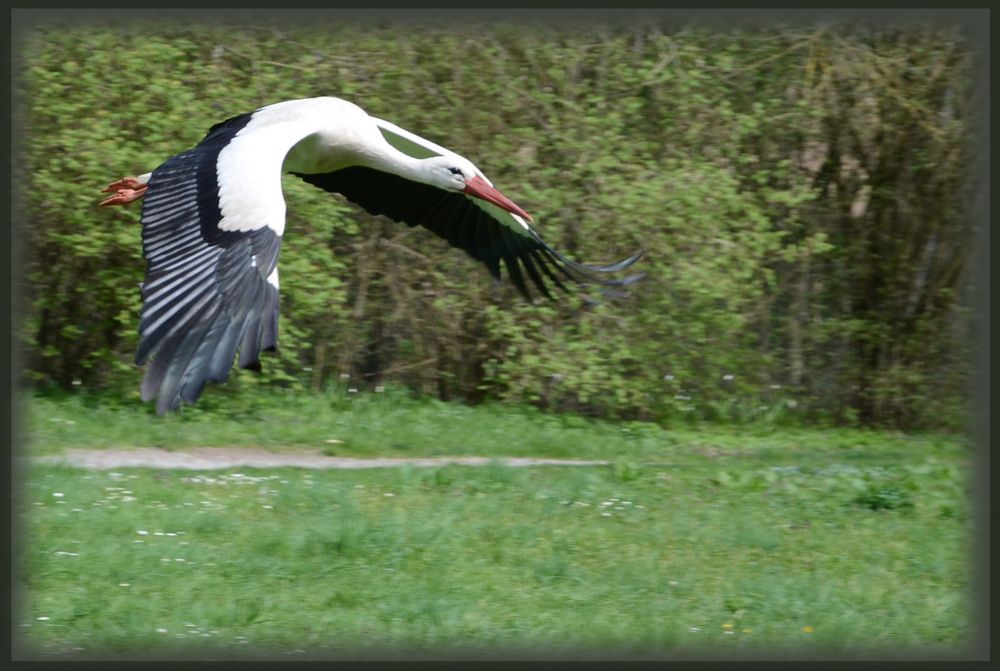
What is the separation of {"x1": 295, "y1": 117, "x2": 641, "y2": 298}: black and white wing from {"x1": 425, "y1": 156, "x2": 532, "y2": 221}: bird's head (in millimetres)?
397

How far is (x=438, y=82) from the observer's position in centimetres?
1078

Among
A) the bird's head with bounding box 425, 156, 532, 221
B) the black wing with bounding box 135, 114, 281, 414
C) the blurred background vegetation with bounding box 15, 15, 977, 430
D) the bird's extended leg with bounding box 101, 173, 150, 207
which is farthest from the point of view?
the blurred background vegetation with bounding box 15, 15, 977, 430

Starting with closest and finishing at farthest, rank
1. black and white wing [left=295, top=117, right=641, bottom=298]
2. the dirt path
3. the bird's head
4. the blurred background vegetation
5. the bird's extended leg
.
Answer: the bird's head < the bird's extended leg < black and white wing [left=295, top=117, right=641, bottom=298] < the dirt path < the blurred background vegetation

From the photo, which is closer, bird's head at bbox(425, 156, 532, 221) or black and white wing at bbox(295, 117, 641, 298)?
bird's head at bbox(425, 156, 532, 221)

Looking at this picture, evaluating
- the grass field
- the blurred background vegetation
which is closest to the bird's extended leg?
the grass field

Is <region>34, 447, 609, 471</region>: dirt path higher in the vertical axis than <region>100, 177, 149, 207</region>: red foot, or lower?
lower

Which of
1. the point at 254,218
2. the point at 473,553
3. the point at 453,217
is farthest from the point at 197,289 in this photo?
the point at 453,217

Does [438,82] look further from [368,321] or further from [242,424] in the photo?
[242,424]

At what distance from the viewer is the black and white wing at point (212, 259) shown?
4250 millimetres

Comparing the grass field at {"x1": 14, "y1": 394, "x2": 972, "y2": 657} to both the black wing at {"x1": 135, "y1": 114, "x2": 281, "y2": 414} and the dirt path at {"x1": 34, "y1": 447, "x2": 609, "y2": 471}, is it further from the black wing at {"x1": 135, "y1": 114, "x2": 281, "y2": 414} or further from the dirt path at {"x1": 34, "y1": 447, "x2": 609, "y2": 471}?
the black wing at {"x1": 135, "y1": 114, "x2": 281, "y2": 414}

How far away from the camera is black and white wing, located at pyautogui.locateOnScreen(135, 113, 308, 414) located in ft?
13.9

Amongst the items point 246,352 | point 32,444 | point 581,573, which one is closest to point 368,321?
point 32,444

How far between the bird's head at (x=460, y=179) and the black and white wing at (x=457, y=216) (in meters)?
0.40

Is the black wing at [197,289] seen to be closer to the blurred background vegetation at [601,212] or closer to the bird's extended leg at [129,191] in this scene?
the bird's extended leg at [129,191]
